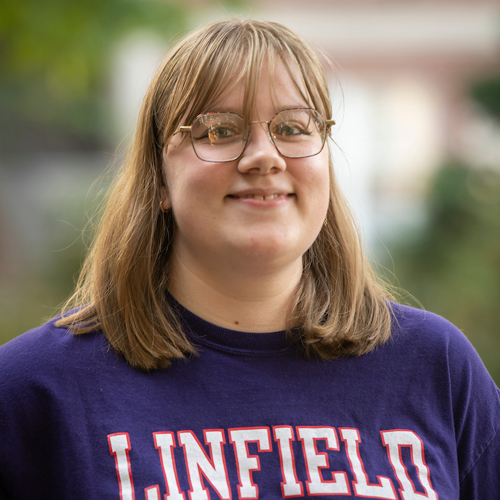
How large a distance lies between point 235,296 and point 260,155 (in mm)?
432

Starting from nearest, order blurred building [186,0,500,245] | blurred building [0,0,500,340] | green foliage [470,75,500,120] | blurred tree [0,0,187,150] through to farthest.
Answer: blurred tree [0,0,187,150] < green foliage [470,75,500,120] < blurred building [0,0,500,340] < blurred building [186,0,500,245]

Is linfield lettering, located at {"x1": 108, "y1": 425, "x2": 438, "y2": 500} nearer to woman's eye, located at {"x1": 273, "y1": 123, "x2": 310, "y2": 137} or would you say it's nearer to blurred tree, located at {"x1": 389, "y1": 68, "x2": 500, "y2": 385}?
woman's eye, located at {"x1": 273, "y1": 123, "x2": 310, "y2": 137}

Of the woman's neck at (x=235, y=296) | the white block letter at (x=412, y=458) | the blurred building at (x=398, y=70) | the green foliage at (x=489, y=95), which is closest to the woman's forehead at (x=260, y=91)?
the woman's neck at (x=235, y=296)

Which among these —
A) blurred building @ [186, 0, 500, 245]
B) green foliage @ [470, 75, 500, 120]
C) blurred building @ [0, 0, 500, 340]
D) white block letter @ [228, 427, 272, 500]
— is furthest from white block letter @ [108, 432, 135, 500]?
blurred building @ [186, 0, 500, 245]

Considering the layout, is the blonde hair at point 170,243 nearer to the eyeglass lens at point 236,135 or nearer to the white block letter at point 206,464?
the eyeglass lens at point 236,135

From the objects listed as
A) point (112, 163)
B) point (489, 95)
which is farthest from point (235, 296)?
point (489, 95)

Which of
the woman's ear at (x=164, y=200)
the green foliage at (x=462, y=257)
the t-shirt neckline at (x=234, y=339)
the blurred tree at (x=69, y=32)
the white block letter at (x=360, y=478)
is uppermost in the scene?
the blurred tree at (x=69, y=32)

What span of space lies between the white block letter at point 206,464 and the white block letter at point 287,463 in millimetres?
148

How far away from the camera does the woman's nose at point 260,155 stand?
5.65ft

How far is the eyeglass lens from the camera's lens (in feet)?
5.75

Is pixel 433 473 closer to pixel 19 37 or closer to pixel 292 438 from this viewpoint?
pixel 292 438

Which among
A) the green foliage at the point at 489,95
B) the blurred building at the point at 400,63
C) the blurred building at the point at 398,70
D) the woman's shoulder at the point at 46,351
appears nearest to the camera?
the woman's shoulder at the point at 46,351

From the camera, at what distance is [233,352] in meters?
1.85

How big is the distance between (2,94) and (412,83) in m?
8.78
